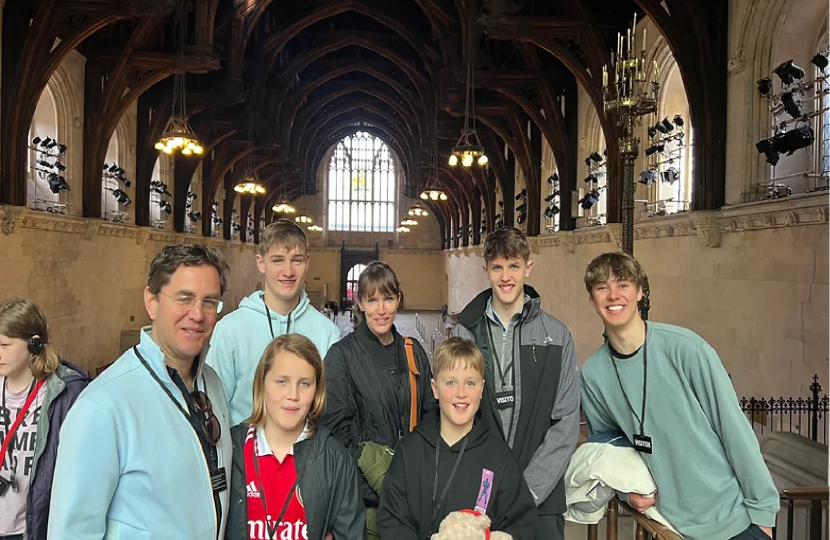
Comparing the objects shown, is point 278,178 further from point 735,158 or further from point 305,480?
point 305,480

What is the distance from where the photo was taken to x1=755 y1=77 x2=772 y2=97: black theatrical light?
7262 mm

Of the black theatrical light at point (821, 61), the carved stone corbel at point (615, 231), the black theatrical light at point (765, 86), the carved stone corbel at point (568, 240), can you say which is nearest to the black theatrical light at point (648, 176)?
the carved stone corbel at point (615, 231)

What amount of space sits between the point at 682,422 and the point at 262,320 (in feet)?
6.49

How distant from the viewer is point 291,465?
6.97ft

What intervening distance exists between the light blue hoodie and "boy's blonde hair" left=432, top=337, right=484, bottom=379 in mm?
809

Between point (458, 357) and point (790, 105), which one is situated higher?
point (790, 105)

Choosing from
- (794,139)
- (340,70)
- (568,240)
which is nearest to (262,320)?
(794,139)

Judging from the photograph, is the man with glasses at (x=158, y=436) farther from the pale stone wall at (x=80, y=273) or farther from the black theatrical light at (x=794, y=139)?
the pale stone wall at (x=80, y=273)

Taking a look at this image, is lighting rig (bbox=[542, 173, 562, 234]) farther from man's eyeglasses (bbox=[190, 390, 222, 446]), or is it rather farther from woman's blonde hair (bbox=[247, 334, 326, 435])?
man's eyeglasses (bbox=[190, 390, 222, 446])

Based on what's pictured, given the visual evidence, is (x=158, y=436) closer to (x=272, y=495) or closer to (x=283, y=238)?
(x=272, y=495)

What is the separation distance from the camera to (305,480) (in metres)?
2.10

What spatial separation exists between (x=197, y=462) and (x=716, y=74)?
8.83m

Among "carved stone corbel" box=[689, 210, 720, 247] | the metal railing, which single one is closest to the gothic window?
"carved stone corbel" box=[689, 210, 720, 247]

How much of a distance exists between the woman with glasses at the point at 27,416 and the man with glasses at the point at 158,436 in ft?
3.64
